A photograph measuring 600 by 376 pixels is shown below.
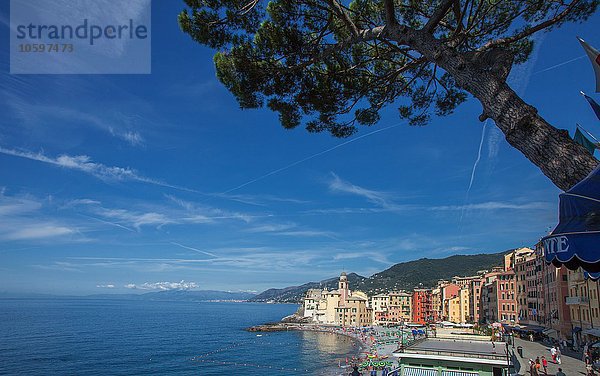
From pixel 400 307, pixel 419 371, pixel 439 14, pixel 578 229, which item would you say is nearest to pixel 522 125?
pixel 578 229

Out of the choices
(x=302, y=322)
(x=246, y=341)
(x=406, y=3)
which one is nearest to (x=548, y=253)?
(x=406, y=3)

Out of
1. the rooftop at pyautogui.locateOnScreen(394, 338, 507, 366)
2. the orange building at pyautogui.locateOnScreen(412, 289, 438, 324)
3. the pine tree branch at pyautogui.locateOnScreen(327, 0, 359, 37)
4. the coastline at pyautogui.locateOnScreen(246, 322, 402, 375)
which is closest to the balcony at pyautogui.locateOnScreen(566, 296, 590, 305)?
the rooftop at pyautogui.locateOnScreen(394, 338, 507, 366)

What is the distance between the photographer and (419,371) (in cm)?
1706

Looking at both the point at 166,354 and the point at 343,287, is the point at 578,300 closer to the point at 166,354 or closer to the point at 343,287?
the point at 166,354

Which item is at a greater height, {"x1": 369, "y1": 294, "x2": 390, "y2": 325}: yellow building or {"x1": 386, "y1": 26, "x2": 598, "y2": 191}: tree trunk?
{"x1": 386, "y1": 26, "x2": 598, "y2": 191}: tree trunk

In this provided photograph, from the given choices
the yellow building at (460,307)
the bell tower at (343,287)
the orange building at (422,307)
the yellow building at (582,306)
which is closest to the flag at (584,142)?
the yellow building at (582,306)

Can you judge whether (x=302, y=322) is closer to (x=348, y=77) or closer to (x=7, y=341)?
(x=7, y=341)

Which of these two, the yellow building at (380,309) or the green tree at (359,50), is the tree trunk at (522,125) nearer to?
A: the green tree at (359,50)

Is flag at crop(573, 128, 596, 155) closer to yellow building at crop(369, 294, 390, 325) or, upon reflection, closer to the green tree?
the green tree

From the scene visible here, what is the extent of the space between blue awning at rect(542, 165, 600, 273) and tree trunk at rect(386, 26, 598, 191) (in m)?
1.04

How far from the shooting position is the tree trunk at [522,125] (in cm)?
527

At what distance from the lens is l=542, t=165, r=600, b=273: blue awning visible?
12.7 ft

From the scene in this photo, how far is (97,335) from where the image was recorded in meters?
99.2

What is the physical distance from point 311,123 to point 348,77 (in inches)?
67.5
